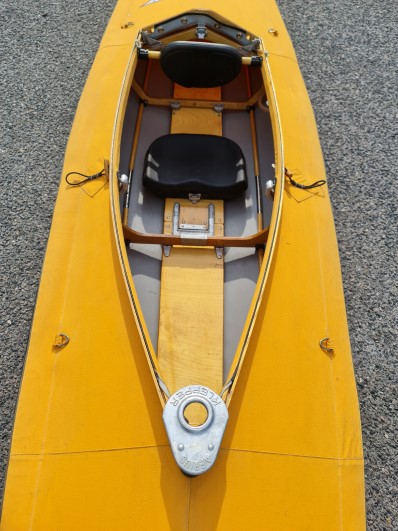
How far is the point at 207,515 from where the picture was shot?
1.85 m

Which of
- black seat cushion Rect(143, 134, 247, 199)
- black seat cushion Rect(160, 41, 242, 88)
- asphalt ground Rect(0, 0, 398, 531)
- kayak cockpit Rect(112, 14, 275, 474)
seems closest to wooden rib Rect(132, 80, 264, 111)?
kayak cockpit Rect(112, 14, 275, 474)

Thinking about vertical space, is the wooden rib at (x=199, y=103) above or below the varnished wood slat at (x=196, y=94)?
below

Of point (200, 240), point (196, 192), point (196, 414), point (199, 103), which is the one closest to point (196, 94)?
point (199, 103)

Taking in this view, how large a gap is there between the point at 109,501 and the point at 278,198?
6.51 feet

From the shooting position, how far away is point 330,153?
167 inches

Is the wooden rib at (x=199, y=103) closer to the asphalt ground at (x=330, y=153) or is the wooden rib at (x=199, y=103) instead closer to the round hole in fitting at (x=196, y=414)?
the asphalt ground at (x=330, y=153)

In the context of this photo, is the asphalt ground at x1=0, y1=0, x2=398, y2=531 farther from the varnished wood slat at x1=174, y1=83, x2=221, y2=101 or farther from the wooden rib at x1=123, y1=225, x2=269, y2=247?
the varnished wood slat at x1=174, y1=83, x2=221, y2=101

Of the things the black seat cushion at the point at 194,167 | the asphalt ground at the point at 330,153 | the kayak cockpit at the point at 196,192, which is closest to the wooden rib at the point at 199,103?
the kayak cockpit at the point at 196,192

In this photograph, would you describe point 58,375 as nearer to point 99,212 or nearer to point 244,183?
point 99,212

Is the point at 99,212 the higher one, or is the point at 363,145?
the point at 363,145

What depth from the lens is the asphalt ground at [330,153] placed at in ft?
9.93

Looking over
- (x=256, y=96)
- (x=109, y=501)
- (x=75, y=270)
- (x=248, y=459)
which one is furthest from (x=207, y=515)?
(x=256, y=96)

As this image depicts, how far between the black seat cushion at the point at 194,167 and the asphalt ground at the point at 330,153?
122cm

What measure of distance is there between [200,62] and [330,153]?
1.82 m
